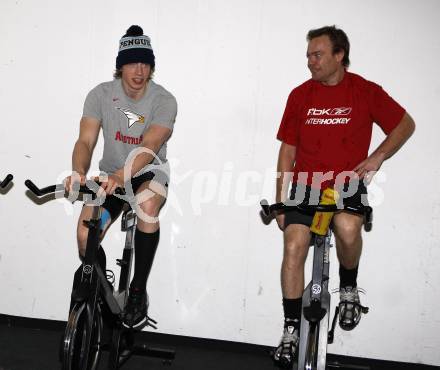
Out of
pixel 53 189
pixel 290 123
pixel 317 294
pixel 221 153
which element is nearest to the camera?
pixel 53 189

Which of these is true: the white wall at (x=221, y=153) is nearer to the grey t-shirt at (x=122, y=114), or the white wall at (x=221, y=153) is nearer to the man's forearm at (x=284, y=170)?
the man's forearm at (x=284, y=170)

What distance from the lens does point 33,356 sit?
3326 millimetres

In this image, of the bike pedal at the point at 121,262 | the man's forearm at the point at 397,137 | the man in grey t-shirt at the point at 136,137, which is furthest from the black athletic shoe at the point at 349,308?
the bike pedal at the point at 121,262

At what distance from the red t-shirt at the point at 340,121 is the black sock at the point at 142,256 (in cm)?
87

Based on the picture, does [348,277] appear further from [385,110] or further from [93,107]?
[93,107]

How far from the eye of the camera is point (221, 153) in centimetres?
359

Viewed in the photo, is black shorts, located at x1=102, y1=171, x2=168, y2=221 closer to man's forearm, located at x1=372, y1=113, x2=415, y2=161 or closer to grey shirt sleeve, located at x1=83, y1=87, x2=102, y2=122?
grey shirt sleeve, located at x1=83, y1=87, x2=102, y2=122

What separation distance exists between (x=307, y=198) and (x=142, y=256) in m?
0.94

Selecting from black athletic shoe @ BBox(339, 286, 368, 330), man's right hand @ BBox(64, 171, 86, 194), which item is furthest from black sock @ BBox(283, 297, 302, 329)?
man's right hand @ BBox(64, 171, 86, 194)

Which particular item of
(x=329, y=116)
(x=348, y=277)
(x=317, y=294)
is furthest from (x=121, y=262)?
(x=329, y=116)

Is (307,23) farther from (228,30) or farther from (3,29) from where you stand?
(3,29)

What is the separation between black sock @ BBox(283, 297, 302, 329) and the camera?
2957 millimetres

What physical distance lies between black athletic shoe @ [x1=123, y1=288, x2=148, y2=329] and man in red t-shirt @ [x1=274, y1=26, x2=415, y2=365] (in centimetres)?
75

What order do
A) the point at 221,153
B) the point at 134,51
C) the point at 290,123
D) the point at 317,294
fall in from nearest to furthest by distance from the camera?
the point at 317,294, the point at 134,51, the point at 290,123, the point at 221,153
